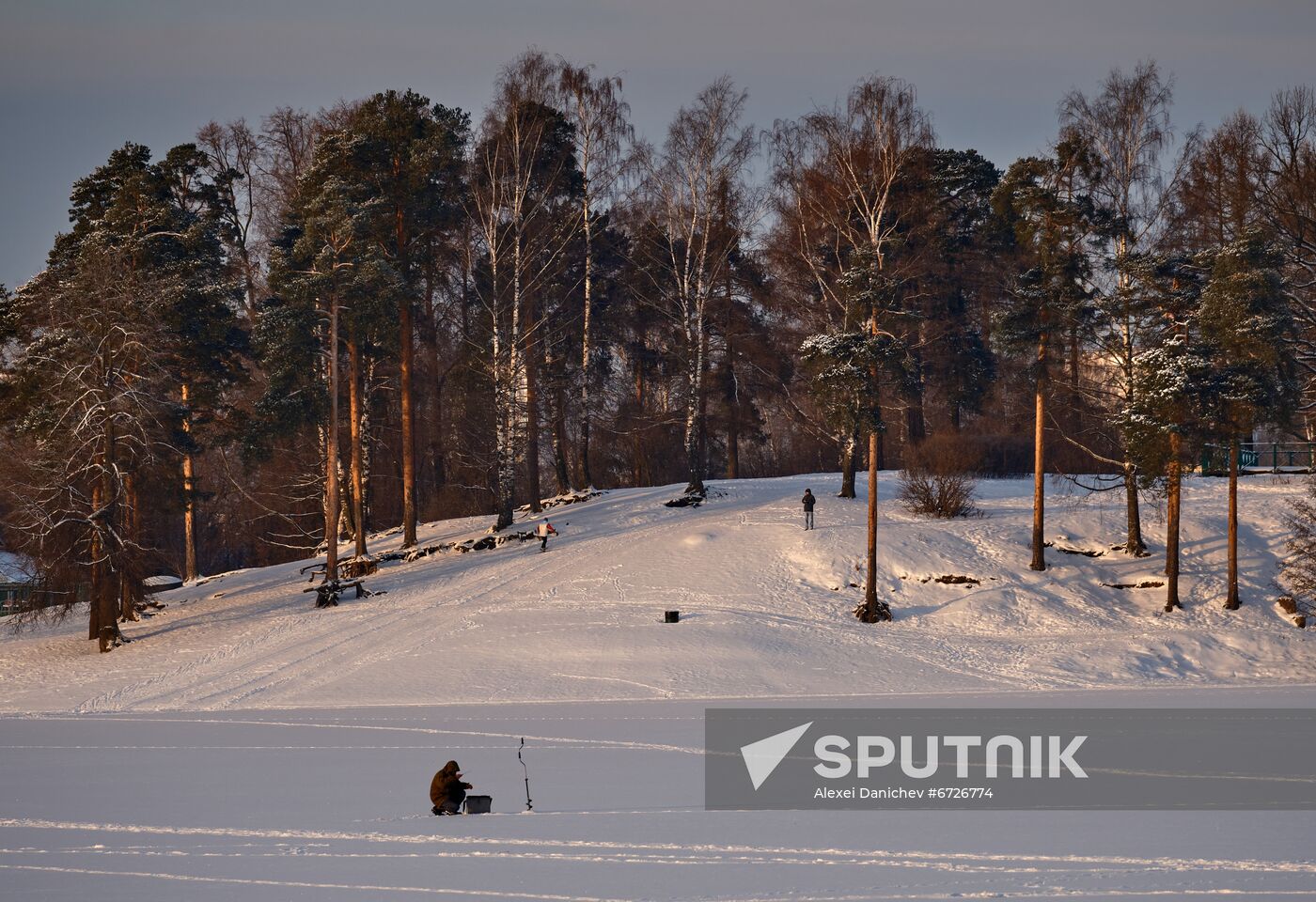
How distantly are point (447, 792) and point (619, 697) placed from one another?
9748 millimetres

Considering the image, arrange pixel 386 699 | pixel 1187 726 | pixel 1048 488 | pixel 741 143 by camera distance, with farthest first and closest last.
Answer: pixel 1048 488 → pixel 741 143 → pixel 386 699 → pixel 1187 726

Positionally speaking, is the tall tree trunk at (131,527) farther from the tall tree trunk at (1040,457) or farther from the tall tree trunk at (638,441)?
the tall tree trunk at (1040,457)

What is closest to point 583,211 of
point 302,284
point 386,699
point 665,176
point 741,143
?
point 665,176

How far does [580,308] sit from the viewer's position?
139 feet

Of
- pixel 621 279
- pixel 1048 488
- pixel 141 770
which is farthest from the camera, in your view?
pixel 621 279

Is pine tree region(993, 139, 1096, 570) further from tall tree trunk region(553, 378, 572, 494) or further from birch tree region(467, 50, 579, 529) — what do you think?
tall tree trunk region(553, 378, 572, 494)

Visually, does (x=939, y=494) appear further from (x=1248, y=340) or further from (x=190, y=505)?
(x=190, y=505)

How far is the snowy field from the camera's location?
10.6 metres

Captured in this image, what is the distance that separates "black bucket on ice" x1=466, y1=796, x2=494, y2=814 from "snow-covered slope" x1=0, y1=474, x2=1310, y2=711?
9.44 m

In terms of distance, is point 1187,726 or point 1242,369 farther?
point 1242,369

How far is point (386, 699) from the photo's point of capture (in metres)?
22.6

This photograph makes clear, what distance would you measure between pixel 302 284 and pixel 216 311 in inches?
115

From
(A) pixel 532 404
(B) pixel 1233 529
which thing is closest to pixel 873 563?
(B) pixel 1233 529

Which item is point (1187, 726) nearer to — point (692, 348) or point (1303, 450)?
point (692, 348)
